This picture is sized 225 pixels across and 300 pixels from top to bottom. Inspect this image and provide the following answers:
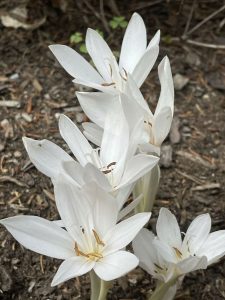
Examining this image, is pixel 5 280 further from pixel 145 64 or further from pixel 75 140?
pixel 145 64

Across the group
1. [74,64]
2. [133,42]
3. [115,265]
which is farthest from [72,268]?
[133,42]

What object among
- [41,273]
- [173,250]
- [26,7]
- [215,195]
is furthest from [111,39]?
[173,250]

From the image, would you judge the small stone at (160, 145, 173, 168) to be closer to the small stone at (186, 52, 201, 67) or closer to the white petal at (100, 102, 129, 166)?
the small stone at (186, 52, 201, 67)

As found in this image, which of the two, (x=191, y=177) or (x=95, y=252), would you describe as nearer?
(x=95, y=252)

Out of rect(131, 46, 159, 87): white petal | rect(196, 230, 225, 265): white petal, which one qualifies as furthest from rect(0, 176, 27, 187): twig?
rect(196, 230, 225, 265): white petal

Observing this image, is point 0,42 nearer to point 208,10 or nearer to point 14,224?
point 208,10

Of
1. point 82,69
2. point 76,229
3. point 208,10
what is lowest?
point 208,10
